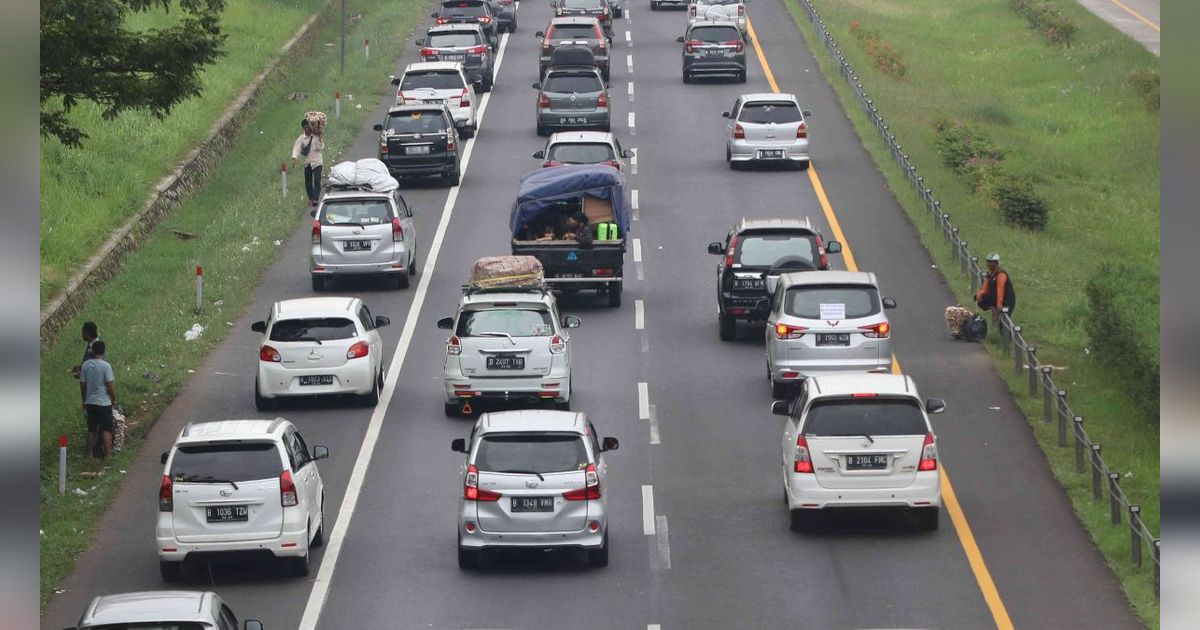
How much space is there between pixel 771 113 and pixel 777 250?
564 inches

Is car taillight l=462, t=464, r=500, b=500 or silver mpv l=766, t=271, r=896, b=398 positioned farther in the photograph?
silver mpv l=766, t=271, r=896, b=398

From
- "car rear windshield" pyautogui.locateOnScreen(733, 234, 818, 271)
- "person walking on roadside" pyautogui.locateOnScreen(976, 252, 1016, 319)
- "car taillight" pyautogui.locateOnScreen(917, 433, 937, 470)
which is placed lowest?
"car taillight" pyautogui.locateOnScreen(917, 433, 937, 470)

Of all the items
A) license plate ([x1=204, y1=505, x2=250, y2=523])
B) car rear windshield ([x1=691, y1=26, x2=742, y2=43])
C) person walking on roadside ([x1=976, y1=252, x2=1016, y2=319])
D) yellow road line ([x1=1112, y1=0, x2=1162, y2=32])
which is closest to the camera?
license plate ([x1=204, y1=505, x2=250, y2=523])

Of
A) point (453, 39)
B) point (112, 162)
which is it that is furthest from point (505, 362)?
point (453, 39)

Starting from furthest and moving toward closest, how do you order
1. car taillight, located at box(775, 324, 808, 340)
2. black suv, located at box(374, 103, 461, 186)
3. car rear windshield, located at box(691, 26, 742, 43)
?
car rear windshield, located at box(691, 26, 742, 43)
black suv, located at box(374, 103, 461, 186)
car taillight, located at box(775, 324, 808, 340)

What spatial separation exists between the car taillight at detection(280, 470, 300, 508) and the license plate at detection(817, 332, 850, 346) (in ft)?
32.6

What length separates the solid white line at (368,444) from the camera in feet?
57.5

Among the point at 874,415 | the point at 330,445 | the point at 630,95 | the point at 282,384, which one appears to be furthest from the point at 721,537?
the point at 630,95

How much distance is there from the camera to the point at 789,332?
81.2 ft

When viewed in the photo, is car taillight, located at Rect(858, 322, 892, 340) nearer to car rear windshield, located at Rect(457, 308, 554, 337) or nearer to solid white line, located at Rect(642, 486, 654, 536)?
car rear windshield, located at Rect(457, 308, 554, 337)

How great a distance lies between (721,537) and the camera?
63.8 ft

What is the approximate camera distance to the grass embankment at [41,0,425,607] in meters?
21.3

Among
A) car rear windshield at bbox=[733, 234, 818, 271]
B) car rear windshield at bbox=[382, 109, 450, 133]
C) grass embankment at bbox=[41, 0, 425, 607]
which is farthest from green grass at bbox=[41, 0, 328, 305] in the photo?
car rear windshield at bbox=[733, 234, 818, 271]

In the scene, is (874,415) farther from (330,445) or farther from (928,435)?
(330,445)
